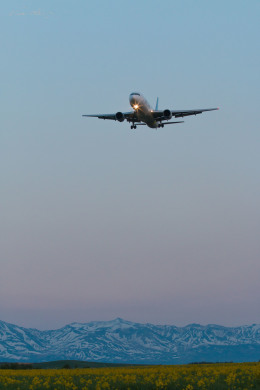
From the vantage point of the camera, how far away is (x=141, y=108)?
9406 cm

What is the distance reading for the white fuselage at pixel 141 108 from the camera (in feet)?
308

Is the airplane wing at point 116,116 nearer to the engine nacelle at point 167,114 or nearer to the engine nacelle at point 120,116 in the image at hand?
the engine nacelle at point 120,116

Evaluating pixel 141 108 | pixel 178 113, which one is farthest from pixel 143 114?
pixel 178 113

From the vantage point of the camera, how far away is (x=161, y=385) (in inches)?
1240

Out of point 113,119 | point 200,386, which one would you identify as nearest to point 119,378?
point 200,386

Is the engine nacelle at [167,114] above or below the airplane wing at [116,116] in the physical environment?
below

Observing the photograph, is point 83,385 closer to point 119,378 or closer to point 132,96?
point 119,378

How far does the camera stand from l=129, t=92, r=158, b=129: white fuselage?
308ft

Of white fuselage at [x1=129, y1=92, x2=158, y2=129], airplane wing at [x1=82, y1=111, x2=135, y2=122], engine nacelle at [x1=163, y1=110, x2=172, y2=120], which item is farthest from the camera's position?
airplane wing at [x1=82, y1=111, x2=135, y2=122]

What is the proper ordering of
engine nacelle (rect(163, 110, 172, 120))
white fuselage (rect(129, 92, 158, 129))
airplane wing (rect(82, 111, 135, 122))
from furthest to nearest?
airplane wing (rect(82, 111, 135, 122)) → engine nacelle (rect(163, 110, 172, 120)) → white fuselage (rect(129, 92, 158, 129))

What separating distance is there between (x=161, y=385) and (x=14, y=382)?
9783 mm

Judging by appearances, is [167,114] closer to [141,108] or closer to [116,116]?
[141,108]

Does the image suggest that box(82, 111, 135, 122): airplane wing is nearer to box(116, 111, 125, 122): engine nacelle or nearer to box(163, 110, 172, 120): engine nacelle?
box(116, 111, 125, 122): engine nacelle

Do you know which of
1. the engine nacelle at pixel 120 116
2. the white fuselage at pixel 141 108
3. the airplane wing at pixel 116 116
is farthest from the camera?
the airplane wing at pixel 116 116
